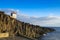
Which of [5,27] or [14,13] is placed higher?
[14,13]

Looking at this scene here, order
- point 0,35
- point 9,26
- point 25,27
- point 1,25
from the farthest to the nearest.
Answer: point 25,27 < point 9,26 < point 1,25 < point 0,35

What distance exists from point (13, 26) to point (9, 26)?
3.98 metres

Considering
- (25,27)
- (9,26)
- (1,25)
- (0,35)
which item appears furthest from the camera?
(25,27)

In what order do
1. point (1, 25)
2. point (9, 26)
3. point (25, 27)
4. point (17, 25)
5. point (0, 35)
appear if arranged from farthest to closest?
point (25, 27)
point (17, 25)
point (9, 26)
point (1, 25)
point (0, 35)

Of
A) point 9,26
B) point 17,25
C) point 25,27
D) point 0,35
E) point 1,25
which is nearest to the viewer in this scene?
point 0,35

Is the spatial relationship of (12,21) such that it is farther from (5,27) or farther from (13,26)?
(5,27)

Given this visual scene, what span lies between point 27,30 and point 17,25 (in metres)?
6.96

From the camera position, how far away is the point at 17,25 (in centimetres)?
7256

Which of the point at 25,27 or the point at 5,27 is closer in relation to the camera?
the point at 5,27

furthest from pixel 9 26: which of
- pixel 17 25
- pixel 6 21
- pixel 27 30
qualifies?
pixel 27 30

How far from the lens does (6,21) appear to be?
63.7m

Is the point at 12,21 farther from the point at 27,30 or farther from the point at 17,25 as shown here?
the point at 27,30

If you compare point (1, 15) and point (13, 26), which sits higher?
point (1, 15)

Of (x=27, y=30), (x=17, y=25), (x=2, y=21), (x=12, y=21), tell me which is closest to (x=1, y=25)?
(x=2, y=21)
